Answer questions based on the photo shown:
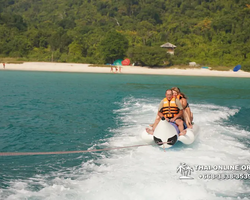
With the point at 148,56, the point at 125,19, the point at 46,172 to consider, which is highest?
the point at 125,19

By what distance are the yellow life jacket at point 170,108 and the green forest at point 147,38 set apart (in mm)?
30855

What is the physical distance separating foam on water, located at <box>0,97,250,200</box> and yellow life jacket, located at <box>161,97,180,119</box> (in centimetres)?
72

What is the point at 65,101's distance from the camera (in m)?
13.2

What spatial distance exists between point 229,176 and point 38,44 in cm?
5156

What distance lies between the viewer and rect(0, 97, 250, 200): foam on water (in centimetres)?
430

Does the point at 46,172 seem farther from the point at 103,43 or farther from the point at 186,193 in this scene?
the point at 103,43

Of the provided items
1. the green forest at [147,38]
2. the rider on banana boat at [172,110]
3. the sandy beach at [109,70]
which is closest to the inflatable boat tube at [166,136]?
the rider on banana boat at [172,110]

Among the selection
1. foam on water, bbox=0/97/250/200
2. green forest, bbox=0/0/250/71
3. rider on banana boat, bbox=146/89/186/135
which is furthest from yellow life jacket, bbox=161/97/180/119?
green forest, bbox=0/0/250/71

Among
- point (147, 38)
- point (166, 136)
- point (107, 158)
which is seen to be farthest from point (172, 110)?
point (147, 38)

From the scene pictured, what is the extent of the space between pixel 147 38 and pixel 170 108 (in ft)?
152

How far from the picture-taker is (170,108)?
637 cm

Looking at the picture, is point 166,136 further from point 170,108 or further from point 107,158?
point 107,158

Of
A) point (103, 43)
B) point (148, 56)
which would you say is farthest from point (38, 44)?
point (148, 56)

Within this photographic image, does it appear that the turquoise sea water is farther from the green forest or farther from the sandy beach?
the green forest
